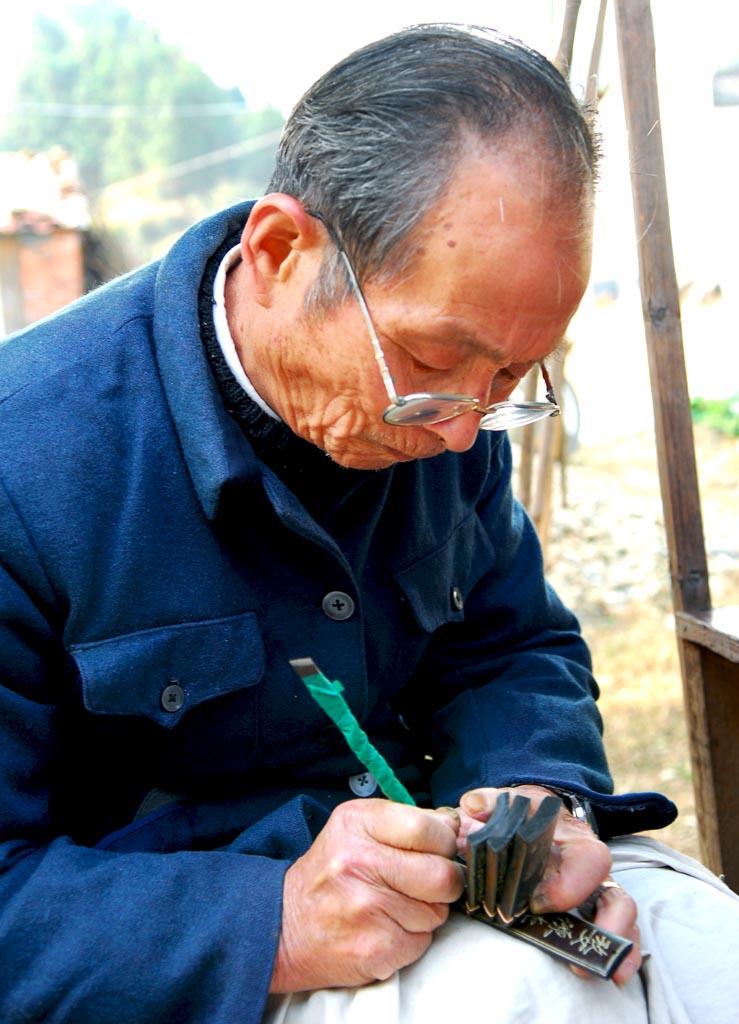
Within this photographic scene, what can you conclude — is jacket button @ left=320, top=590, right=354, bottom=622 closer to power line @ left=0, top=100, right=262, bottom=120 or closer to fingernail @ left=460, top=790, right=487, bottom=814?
fingernail @ left=460, top=790, right=487, bottom=814

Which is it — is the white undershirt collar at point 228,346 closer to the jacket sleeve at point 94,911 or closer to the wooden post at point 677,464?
the jacket sleeve at point 94,911

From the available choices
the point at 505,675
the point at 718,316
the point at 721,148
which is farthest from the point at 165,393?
the point at 718,316

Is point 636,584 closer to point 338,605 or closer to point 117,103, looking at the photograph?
point 338,605

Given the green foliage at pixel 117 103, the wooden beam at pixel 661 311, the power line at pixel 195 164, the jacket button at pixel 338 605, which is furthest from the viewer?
the green foliage at pixel 117 103

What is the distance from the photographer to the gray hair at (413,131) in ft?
4.37

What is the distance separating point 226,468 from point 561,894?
0.68 metres

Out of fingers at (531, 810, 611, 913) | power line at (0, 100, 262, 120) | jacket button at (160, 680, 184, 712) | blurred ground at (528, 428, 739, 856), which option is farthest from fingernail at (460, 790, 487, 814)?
power line at (0, 100, 262, 120)

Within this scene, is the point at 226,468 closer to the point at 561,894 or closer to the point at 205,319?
the point at 205,319

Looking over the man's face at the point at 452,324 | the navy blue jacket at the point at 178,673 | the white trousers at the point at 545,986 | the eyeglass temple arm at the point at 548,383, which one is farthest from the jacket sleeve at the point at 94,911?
the eyeglass temple arm at the point at 548,383

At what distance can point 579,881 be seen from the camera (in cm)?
140

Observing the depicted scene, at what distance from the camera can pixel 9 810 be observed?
1.37m

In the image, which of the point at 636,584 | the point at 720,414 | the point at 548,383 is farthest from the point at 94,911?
the point at 720,414

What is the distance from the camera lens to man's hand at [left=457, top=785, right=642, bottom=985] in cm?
137

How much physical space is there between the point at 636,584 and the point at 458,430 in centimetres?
480
